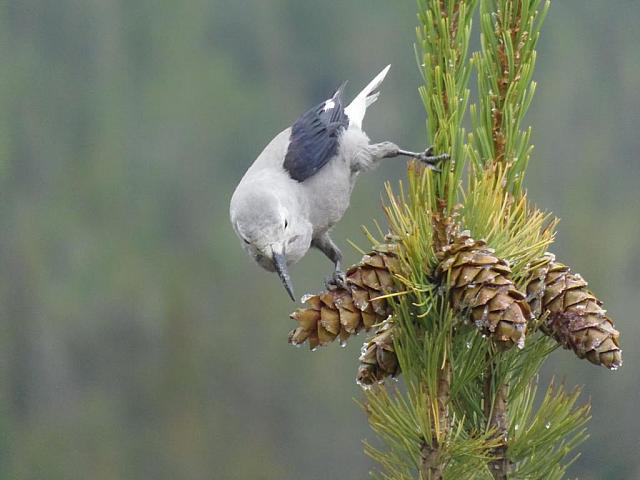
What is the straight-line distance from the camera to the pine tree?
0.79m

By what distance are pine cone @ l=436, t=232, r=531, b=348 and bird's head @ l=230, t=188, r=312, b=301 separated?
0.39 m

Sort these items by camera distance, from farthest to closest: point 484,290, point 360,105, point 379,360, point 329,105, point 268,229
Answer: point 360,105 → point 329,105 → point 268,229 → point 379,360 → point 484,290

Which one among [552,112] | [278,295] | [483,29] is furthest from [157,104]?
[483,29]

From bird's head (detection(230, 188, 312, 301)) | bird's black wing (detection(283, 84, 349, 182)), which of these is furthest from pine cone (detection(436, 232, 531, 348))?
bird's black wing (detection(283, 84, 349, 182))

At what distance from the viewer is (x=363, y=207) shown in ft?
8.73

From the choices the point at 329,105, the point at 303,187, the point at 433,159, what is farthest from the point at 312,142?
the point at 433,159

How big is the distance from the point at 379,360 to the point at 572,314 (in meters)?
0.21

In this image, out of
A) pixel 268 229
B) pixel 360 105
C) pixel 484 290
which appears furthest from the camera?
pixel 360 105

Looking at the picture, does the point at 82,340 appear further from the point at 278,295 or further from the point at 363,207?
the point at 363,207

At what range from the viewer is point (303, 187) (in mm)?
1434

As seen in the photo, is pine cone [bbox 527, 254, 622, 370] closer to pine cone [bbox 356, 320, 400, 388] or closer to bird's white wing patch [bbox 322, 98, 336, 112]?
pine cone [bbox 356, 320, 400, 388]

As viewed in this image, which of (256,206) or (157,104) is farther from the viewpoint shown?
(157,104)

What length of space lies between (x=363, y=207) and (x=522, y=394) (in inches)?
70.0

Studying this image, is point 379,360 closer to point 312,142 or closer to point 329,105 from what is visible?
point 312,142
